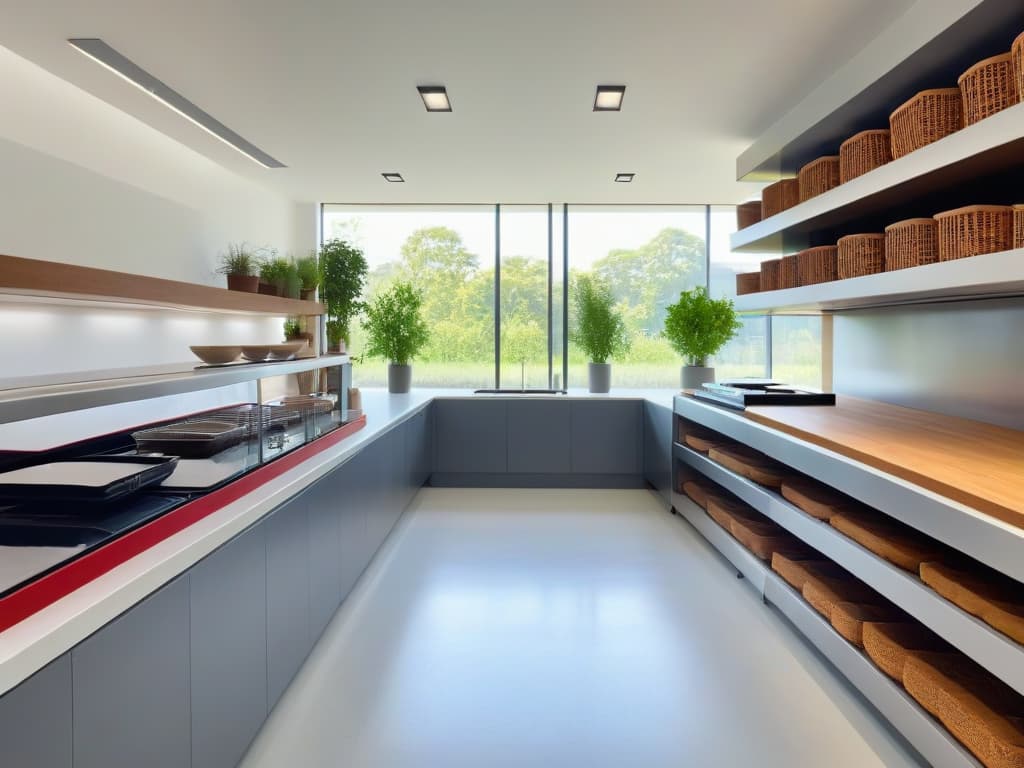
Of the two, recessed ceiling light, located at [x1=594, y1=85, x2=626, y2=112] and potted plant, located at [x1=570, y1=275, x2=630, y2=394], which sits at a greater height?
recessed ceiling light, located at [x1=594, y1=85, x2=626, y2=112]

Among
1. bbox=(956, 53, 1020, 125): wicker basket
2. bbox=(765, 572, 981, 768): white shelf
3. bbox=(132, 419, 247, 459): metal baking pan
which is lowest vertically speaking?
bbox=(765, 572, 981, 768): white shelf

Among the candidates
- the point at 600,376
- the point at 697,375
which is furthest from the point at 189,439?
the point at 697,375

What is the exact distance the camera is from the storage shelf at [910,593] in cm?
143

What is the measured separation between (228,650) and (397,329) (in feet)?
12.7

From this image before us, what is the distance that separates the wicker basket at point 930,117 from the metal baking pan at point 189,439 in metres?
2.51

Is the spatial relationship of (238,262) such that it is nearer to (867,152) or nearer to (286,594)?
(286,594)

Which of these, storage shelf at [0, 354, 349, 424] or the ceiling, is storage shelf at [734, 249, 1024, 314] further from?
storage shelf at [0, 354, 349, 424]

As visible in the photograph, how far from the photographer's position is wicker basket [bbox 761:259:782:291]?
11.4 feet

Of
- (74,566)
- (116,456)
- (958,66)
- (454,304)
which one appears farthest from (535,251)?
(74,566)

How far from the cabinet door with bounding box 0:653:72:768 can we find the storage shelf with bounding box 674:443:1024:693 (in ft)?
6.02

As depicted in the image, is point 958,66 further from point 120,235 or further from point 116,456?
point 120,235

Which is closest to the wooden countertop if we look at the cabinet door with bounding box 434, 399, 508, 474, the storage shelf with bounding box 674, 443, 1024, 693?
the storage shelf with bounding box 674, 443, 1024, 693

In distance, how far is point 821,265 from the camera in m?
3.02

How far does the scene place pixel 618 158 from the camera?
426 centimetres
